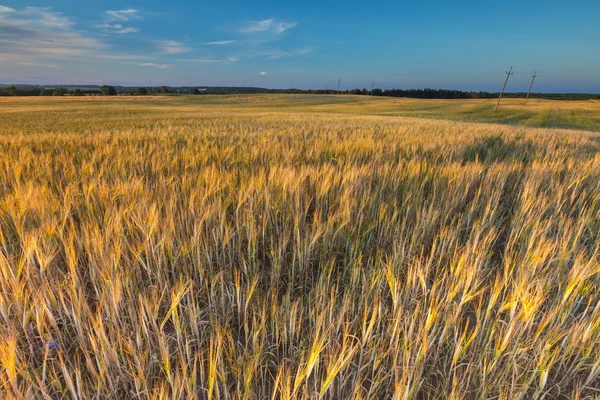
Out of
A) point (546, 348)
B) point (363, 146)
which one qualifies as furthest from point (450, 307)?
point (363, 146)

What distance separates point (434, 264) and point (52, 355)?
161cm

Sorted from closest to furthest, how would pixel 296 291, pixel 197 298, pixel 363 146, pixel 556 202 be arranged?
1. pixel 197 298
2. pixel 296 291
3. pixel 556 202
4. pixel 363 146

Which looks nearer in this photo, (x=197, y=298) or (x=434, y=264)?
(x=197, y=298)

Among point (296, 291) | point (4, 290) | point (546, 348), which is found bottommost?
point (296, 291)

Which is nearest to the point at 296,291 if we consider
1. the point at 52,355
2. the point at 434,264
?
the point at 434,264

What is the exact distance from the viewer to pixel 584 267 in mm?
1271

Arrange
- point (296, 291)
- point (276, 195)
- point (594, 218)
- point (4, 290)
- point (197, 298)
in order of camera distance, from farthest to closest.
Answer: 1. point (594, 218)
2. point (276, 195)
3. point (296, 291)
4. point (197, 298)
5. point (4, 290)

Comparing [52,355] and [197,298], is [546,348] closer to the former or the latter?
[197,298]

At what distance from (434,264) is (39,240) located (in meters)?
1.85

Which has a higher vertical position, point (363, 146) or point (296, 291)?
point (363, 146)

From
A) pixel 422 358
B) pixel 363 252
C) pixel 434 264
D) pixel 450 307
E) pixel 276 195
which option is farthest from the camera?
pixel 276 195

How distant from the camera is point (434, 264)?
1516 mm

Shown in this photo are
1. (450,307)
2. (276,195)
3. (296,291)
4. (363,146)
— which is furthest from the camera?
(363,146)

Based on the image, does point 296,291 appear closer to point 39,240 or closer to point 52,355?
point 52,355
